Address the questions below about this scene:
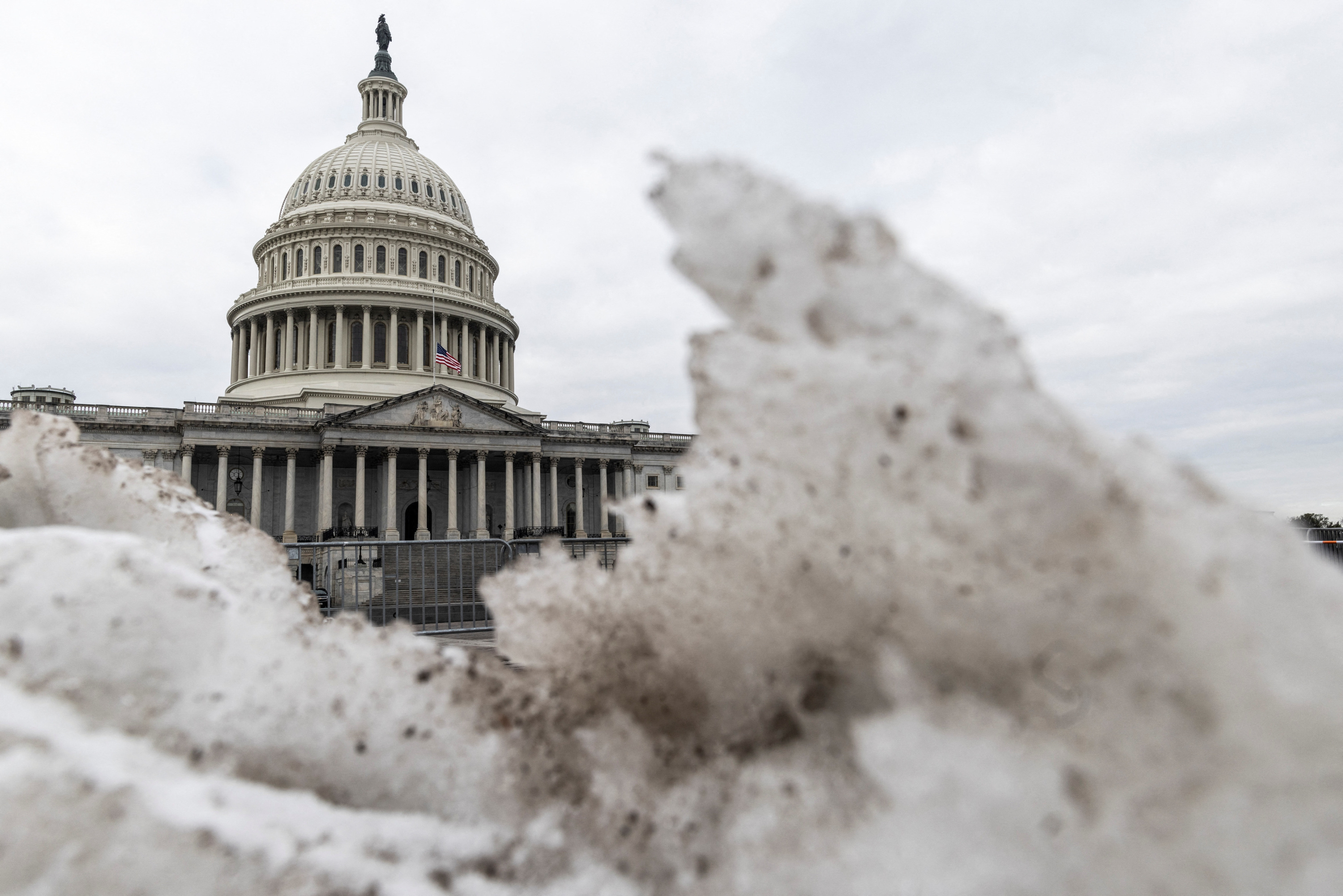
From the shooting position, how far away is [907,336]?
3.24 feet

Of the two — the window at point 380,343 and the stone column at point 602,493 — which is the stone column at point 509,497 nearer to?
the stone column at point 602,493

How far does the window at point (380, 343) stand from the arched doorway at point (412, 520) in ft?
36.7

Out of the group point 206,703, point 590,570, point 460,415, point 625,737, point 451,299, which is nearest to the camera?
point 206,703

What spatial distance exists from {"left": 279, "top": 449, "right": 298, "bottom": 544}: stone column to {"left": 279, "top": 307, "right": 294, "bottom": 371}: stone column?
34.5 feet

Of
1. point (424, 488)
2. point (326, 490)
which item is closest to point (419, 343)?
point (424, 488)

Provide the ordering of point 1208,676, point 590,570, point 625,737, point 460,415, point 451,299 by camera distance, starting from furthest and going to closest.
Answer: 1. point 451,299
2. point 460,415
3. point 590,570
4. point 625,737
5. point 1208,676

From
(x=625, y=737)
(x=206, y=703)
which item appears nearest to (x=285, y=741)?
(x=206, y=703)

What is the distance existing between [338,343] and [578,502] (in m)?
18.0

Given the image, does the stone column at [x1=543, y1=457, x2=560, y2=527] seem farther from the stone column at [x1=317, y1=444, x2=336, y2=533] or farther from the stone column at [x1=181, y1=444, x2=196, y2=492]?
the stone column at [x1=181, y1=444, x2=196, y2=492]

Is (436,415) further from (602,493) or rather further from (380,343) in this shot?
(380,343)

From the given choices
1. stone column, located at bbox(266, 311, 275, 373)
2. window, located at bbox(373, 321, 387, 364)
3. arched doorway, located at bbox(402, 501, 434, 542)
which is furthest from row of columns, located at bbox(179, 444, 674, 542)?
window, located at bbox(373, 321, 387, 364)

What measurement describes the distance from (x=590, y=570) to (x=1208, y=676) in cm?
102

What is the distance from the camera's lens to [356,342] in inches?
1866

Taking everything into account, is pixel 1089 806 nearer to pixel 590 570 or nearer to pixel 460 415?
pixel 590 570
